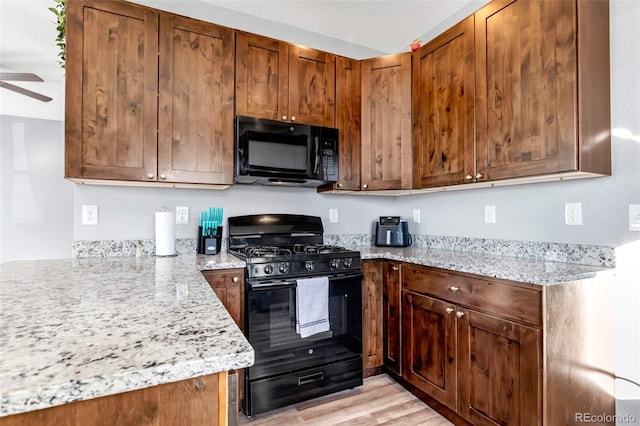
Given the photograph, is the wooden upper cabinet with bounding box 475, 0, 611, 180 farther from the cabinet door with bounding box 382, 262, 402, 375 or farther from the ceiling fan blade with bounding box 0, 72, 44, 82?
the ceiling fan blade with bounding box 0, 72, 44, 82

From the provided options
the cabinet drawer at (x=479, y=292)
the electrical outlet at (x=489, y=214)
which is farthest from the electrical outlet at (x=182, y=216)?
the electrical outlet at (x=489, y=214)

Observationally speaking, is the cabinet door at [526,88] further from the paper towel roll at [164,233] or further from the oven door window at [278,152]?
the paper towel roll at [164,233]

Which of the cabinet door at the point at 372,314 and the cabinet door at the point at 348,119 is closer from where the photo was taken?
the cabinet door at the point at 372,314

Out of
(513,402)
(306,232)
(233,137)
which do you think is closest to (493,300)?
(513,402)

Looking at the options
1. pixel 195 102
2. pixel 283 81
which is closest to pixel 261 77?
pixel 283 81

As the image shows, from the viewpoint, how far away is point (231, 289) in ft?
6.25

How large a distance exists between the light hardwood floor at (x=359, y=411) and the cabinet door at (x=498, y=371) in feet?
0.99

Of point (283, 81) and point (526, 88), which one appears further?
point (283, 81)

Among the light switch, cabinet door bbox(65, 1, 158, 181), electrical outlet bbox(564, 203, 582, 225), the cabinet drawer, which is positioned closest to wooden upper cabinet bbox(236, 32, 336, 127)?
cabinet door bbox(65, 1, 158, 181)

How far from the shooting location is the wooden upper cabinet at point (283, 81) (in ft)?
7.30

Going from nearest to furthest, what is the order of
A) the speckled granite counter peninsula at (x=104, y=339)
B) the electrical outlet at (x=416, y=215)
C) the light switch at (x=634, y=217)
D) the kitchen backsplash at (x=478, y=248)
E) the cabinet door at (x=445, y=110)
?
the speckled granite counter peninsula at (x=104, y=339)
the light switch at (x=634, y=217)
the kitchen backsplash at (x=478, y=248)
the cabinet door at (x=445, y=110)
the electrical outlet at (x=416, y=215)

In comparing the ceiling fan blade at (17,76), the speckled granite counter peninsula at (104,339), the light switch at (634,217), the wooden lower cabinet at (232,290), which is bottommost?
the wooden lower cabinet at (232,290)

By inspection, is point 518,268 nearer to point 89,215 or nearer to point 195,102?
point 195,102

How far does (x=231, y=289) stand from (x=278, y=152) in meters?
0.98
